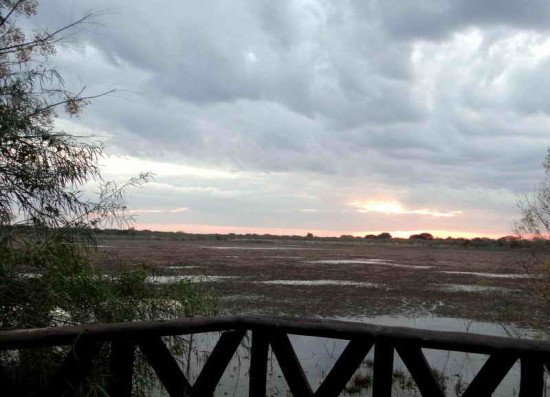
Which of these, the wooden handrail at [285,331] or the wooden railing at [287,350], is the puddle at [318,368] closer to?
the wooden railing at [287,350]

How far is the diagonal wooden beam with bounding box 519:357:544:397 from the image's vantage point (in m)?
3.28

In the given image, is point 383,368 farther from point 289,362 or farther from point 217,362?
point 217,362

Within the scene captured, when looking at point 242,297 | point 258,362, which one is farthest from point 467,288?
point 258,362

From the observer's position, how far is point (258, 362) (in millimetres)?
3943

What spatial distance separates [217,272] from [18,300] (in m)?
22.9

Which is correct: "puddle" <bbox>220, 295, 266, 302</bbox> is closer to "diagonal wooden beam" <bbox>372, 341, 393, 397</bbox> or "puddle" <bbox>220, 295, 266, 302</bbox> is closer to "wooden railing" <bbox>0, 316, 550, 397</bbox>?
"wooden railing" <bbox>0, 316, 550, 397</bbox>

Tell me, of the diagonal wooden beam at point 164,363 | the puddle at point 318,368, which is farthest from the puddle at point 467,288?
the diagonal wooden beam at point 164,363

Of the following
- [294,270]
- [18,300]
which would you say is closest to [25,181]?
[18,300]

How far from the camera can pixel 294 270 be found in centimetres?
3209

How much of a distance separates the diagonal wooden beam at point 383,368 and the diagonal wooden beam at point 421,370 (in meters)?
0.10

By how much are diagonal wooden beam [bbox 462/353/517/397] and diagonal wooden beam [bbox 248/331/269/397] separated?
59.2 inches

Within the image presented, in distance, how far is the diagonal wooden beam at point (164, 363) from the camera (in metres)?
3.85

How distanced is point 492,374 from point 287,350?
1.41 metres

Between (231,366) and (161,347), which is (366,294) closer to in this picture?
(231,366)
